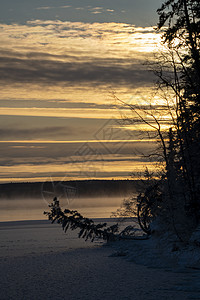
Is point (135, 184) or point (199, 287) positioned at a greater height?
point (135, 184)

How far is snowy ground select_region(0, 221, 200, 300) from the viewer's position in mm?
13172

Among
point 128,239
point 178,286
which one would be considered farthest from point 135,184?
point 178,286

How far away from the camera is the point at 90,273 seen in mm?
16500

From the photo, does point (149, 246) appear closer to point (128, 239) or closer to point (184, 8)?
point (128, 239)

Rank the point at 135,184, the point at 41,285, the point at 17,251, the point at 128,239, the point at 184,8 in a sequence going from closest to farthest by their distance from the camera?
1. the point at 41,285
2. the point at 184,8
3. the point at 17,251
4. the point at 128,239
5. the point at 135,184

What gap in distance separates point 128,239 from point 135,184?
164 inches

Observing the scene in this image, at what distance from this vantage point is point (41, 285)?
14.5 m

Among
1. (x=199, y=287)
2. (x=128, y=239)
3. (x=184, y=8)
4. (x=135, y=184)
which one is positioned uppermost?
(x=184, y=8)

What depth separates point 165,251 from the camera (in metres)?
20.1


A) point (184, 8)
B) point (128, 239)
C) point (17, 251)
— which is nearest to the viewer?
point (184, 8)

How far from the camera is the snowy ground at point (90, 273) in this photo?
13172mm

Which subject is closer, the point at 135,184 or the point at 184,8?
the point at 184,8

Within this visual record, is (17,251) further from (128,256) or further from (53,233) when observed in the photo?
(53,233)

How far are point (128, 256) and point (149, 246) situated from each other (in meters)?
2.25
